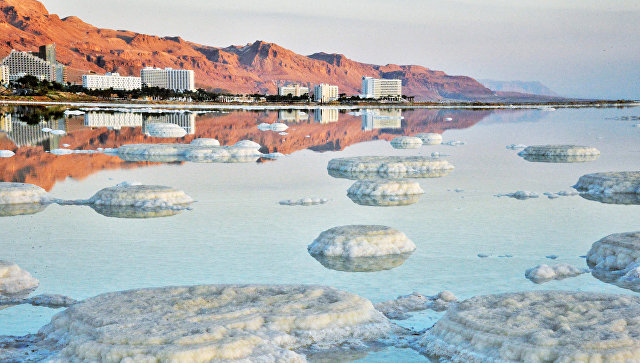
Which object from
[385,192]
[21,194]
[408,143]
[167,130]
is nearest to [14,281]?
[21,194]

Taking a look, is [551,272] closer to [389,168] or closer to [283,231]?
[283,231]

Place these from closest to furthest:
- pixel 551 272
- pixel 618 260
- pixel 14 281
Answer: pixel 14 281 → pixel 551 272 → pixel 618 260

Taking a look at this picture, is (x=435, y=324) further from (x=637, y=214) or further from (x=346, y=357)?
(x=637, y=214)

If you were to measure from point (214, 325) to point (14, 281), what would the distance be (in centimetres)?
613

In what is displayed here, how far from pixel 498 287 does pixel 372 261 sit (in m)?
3.04

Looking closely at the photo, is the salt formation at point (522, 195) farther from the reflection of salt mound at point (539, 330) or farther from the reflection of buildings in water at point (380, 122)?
the reflection of buildings in water at point (380, 122)

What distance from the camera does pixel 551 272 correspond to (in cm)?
1557

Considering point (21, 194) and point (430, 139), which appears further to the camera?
point (430, 139)

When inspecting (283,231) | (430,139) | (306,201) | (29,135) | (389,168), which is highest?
(29,135)

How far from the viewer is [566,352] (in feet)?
30.6

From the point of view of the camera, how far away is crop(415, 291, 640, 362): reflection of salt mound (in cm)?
946

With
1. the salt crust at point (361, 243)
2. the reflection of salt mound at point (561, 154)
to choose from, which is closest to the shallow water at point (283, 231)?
the salt crust at point (361, 243)

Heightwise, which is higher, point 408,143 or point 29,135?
point 29,135

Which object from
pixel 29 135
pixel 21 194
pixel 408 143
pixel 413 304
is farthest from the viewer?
pixel 29 135
